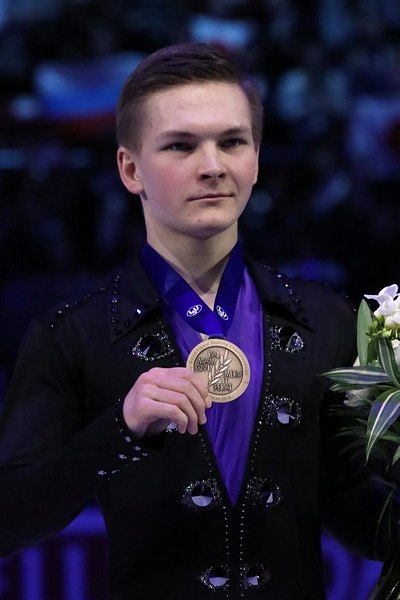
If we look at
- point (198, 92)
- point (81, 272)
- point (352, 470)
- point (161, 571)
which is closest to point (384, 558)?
point (352, 470)

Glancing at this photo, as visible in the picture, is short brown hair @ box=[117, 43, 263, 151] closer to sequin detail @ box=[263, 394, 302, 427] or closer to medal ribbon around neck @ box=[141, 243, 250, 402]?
medal ribbon around neck @ box=[141, 243, 250, 402]

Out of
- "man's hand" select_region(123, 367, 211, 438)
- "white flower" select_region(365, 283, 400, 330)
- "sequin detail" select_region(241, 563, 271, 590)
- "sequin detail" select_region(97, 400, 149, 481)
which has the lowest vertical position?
"sequin detail" select_region(241, 563, 271, 590)

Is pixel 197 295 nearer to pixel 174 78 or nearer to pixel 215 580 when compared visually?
pixel 174 78

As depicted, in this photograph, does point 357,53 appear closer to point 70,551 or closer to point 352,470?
point 70,551

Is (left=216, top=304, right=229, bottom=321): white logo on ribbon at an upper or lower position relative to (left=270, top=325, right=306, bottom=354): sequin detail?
upper

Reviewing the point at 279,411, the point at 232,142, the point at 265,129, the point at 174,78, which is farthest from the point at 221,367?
the point at 265,129

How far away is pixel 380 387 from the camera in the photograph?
5.74 ft

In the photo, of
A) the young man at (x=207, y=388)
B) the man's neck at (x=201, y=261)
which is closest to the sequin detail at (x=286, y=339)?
the young man at (x=207, y=388)

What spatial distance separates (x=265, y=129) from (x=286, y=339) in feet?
10.9

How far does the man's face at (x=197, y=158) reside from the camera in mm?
1853

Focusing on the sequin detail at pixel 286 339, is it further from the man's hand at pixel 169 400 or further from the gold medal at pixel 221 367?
the man's hand at pixel 169 400

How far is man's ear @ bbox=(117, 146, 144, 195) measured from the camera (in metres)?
1.99

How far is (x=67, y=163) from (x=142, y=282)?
323 cm

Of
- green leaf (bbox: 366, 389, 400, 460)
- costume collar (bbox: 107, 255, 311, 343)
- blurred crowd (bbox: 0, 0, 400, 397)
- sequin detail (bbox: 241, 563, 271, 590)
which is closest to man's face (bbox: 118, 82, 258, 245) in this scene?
costume collar (bbox: 107, 255, 311, 343)
